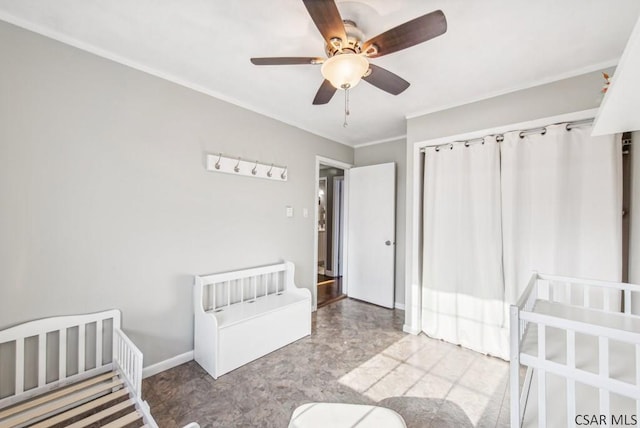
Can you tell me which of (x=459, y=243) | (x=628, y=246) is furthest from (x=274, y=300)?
(x=628, y=246)

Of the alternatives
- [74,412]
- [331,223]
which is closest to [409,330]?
[74,412]

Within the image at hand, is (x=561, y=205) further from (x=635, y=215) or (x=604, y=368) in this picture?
(x=604, y=368)

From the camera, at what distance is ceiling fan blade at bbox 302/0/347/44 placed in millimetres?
1092

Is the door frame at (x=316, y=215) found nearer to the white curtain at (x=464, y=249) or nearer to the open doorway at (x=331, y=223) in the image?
the open doorway at (x=331, y=223)

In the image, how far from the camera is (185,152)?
228 centimetres

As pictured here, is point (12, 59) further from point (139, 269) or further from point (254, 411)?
point (254, 411)

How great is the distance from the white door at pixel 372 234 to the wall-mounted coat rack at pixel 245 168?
51.9 inches

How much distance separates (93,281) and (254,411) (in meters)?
1.41

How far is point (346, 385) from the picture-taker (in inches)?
79.0

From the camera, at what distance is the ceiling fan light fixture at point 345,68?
1.38 meters

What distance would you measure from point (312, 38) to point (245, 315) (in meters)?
2.19

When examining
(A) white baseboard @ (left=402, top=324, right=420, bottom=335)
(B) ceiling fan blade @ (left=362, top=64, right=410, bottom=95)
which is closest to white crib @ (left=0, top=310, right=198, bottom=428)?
(B) ceiling fan blade @ (left=362, top=64, right=410, bottom=95)

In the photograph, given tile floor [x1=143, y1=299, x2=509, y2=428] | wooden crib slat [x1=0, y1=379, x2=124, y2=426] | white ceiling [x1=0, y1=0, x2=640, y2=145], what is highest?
white ceiling [x1=0, y1=0, x2=640, y2=145]

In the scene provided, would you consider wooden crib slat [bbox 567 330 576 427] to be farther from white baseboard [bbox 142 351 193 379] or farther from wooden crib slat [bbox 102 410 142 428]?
white baseboard [bbox 142 351 193 379]
